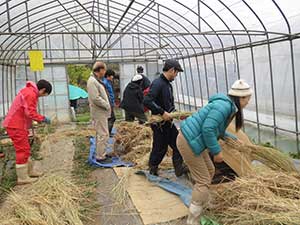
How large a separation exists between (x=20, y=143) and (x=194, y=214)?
109 inches

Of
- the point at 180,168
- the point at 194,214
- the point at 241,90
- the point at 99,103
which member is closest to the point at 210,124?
the point at 241,90

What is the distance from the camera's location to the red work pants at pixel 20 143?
4523 millimetres

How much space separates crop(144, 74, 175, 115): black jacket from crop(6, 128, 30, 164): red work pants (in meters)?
1.82

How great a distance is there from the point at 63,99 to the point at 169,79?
8.53 m

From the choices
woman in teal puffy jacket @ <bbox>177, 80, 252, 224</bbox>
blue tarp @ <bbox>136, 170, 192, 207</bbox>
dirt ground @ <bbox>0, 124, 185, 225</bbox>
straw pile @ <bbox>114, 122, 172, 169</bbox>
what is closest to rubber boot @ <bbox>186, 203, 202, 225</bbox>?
woman in teal puffy jacket @ <bbox>177, 80, 252, 224</bbox>

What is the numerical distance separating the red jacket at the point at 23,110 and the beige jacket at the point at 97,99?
87 cm

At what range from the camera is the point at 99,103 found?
5.11 m

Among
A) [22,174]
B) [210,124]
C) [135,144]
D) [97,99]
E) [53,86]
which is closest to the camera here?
[210,124]

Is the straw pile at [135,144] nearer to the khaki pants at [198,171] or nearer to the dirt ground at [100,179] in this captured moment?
the dirt ground at [100,179]

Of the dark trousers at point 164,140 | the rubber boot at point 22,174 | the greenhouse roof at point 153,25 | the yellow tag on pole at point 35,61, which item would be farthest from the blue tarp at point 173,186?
the yellow tag on pole at point 35,61

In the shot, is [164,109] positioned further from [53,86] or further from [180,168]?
[53,86]

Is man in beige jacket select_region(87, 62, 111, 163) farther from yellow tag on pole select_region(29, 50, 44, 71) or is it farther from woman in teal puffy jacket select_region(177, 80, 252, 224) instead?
woman in teal puffy jacket select_region(177, 80, 252, 224)

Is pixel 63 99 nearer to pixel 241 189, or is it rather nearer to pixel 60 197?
pixel 60 197

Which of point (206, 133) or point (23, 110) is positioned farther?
point (23, 110)
